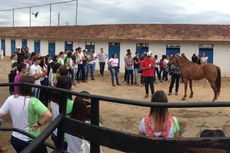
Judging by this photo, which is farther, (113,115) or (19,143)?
(113,115)

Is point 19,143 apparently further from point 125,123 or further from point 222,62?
point 222,62

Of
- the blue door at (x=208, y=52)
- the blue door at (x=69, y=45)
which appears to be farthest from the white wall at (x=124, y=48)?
the blue door at (x=69, y=45)

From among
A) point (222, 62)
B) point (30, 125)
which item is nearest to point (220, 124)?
point (30, 125)

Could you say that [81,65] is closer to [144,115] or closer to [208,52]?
[144,115]

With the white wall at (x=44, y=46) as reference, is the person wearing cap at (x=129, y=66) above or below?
below

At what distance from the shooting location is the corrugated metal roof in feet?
73.9

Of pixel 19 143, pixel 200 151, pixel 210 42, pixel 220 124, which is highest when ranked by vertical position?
pixel 210 42

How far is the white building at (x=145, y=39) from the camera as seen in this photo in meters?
21.8

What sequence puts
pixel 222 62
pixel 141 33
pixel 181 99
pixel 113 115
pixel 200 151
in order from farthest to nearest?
pixel 141 33, pixel 222 62, pixel 181 99, pixel 113 115, pixel 200 151

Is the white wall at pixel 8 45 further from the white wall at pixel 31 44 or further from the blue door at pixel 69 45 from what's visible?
the blue door at pixel 69 45

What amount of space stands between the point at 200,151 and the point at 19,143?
224cm

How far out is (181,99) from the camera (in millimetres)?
11727

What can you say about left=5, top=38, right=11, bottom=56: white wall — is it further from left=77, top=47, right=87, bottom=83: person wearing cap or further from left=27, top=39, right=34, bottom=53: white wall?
left=77, top=47, right=87, bottom=83: person wearing cap

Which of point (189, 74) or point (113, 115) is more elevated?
point (189, 74)
